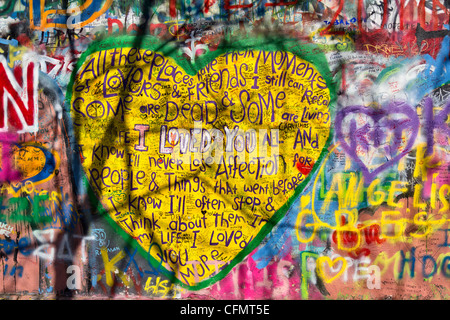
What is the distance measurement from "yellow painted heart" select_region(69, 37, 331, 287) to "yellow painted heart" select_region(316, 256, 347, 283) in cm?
63

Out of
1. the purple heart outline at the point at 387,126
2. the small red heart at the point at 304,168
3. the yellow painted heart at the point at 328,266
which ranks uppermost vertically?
the purple heart outline at the point at 387,126

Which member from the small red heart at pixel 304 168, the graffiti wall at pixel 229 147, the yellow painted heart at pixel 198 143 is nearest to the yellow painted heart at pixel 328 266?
the graffiti wall at pixel 229 147

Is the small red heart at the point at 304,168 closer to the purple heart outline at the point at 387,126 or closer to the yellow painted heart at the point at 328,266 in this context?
the purple heart outline at the point at 387,126

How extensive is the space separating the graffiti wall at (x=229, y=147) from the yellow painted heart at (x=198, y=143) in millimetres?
15

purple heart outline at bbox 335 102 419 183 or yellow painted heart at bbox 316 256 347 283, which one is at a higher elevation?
purple heart outline at bbox 335 102 419 183

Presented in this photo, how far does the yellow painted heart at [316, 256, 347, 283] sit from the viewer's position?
3.07m

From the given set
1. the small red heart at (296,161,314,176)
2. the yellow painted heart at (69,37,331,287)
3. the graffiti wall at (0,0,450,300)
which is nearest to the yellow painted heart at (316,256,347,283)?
the graffiti wall at (0,0,450,300)

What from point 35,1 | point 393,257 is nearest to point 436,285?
point 393,257

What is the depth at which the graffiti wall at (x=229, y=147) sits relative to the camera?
9.91 ft

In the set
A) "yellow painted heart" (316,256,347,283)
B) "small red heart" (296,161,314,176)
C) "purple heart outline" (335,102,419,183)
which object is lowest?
"yellow painted heart" (316,256,347,283)

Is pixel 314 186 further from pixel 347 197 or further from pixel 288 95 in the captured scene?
pixel 288 95

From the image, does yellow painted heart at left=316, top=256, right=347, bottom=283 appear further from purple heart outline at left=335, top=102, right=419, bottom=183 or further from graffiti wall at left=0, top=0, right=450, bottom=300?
purple heart outline at left=335, top=102, right=419, bottom=183

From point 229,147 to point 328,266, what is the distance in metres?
1.58

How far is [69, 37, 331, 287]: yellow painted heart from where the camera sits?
3.05 m
